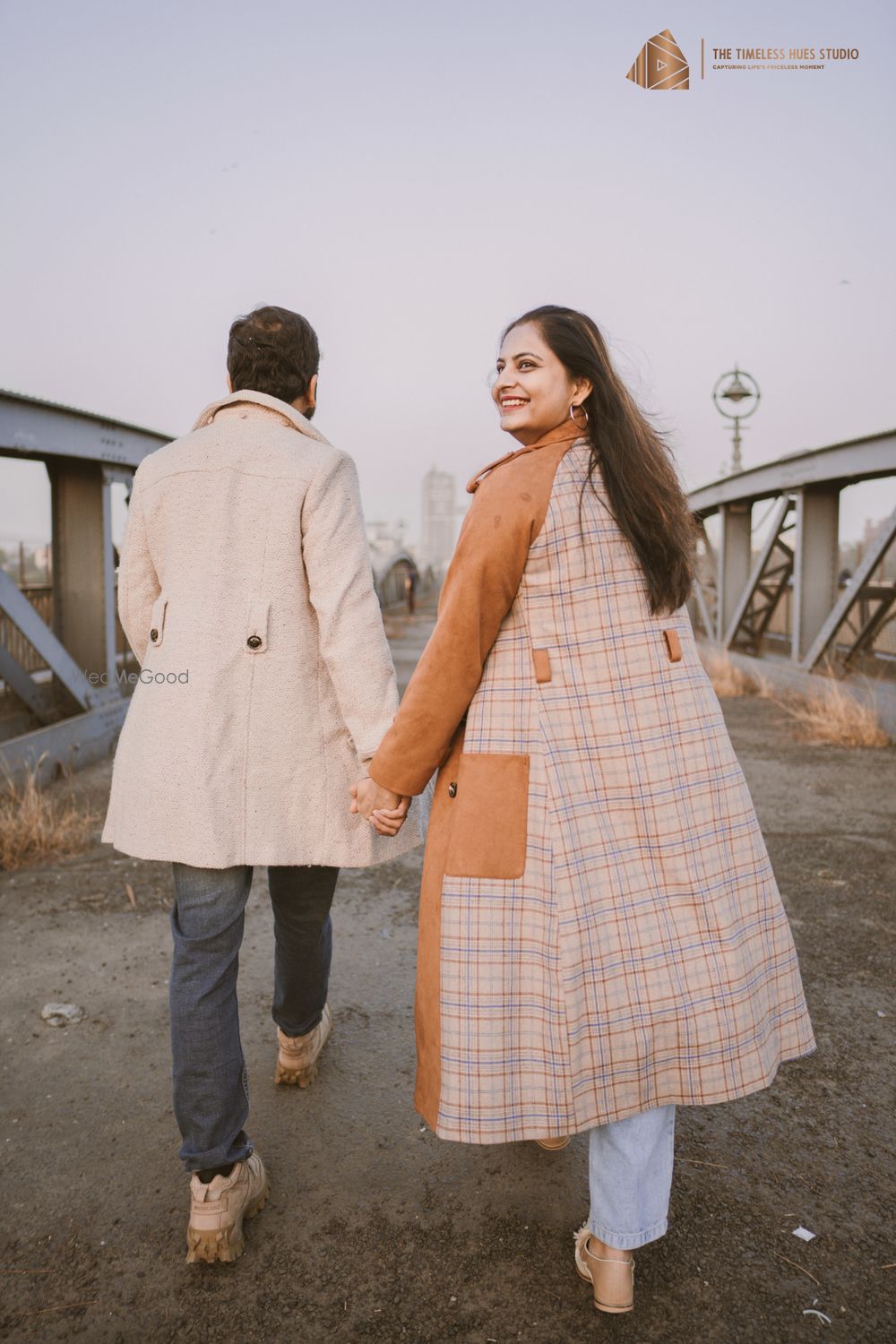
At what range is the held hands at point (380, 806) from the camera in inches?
71.1

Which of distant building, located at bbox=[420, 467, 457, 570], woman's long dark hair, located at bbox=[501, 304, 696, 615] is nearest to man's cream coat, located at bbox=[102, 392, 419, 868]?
woman's long dark hair, located at bbox=[501, 304, 696, 615]

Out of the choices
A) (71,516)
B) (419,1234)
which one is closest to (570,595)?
(419,1234)

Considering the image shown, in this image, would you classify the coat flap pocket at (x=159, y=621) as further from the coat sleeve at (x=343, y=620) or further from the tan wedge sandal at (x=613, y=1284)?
the tan wedge sandal at (x=613, y=1284)

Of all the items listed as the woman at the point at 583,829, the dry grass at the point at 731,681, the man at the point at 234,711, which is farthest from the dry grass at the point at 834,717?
the man at the point at 234,711

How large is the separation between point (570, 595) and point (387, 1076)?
5.52 feet

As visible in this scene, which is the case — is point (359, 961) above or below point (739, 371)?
below

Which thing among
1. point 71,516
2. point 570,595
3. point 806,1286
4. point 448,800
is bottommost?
point 806,1286

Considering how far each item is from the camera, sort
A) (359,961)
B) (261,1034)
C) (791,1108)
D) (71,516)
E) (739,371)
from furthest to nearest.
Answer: (739,371), (71,516), (359,961), (261,1034), (791,1108)

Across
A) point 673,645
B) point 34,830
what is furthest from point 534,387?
point 34,830

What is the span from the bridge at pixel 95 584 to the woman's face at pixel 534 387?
4.32 m

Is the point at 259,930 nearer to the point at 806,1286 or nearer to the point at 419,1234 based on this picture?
the point at 419,1234

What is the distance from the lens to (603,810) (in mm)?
1583

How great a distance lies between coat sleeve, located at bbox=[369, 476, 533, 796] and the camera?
160 centimetres

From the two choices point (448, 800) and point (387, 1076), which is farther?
point (387, 1076)
